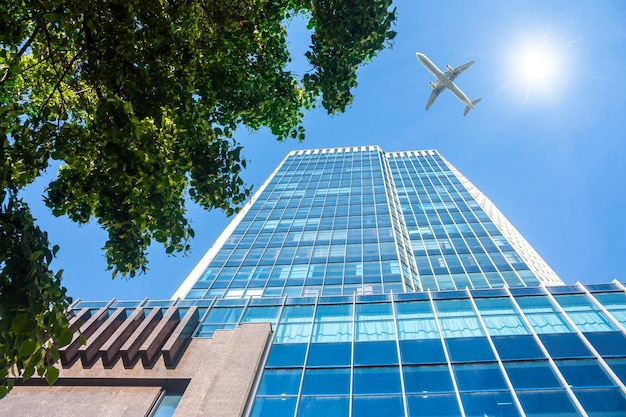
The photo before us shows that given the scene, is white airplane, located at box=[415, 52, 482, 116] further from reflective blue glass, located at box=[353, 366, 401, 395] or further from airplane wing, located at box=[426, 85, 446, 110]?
reflective blue glass, located at box=[353, 366, 401, 395]

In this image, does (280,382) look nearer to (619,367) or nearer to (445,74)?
(619,367)

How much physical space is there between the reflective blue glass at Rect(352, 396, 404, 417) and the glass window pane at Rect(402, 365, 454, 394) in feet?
2.36

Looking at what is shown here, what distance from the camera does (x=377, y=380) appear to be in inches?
548

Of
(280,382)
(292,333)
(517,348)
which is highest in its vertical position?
(292,333)

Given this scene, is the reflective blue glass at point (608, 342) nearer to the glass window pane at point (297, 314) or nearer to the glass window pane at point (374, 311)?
the glass window pane at point (374, 311)

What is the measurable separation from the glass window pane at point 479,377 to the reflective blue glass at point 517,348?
86cm

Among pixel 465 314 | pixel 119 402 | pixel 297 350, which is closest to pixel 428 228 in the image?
pixel 465 314

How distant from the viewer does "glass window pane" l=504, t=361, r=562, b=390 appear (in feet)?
42.5

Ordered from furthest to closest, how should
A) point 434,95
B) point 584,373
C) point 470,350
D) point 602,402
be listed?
point 434,95
point 470,350
point 584,373
point 602,402

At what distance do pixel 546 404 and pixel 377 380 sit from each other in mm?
4993

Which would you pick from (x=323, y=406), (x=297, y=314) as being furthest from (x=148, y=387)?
(x=297, y=314)

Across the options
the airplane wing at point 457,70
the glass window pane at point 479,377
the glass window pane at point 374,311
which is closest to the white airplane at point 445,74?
the airplane wing at point 457,70

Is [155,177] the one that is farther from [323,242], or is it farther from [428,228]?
[428,228]

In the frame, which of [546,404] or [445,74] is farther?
[445,74]
